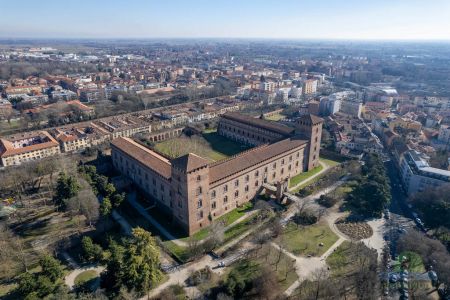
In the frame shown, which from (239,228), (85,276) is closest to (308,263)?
(239,228)

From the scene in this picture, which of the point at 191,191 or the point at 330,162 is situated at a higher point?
the point at 191,191

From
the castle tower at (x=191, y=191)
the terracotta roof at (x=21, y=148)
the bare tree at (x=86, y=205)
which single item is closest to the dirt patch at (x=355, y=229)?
the castle tower at (x=191, y=191)

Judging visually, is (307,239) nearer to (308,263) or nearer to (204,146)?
(308,263)

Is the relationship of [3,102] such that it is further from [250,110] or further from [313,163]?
[313,163]

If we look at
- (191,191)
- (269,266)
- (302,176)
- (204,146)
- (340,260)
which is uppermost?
(191,191)

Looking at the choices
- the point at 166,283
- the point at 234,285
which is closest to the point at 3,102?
the point at 166,283

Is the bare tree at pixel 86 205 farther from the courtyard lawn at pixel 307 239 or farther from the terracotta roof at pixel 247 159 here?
the courtyard lawn at pixel 307 239
